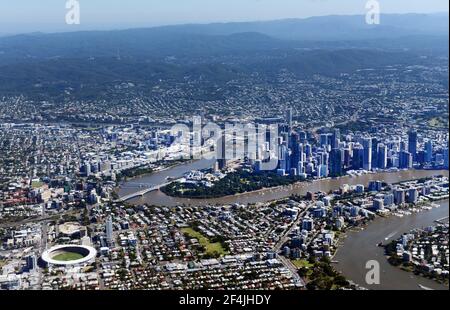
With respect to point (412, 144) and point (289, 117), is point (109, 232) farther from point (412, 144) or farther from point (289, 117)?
point (289, 117)

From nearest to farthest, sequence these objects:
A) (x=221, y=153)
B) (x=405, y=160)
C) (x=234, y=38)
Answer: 1. (x=405, y=160)
2. (x=221, y=153)
3. (x=234, y=38)

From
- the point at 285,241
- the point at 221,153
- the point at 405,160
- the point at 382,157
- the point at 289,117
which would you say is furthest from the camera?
the point at 289,117

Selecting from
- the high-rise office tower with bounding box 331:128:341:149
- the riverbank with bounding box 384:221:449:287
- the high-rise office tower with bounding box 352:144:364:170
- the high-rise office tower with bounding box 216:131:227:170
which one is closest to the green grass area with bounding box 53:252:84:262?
the riverbank with bounding box 384:221:449:287

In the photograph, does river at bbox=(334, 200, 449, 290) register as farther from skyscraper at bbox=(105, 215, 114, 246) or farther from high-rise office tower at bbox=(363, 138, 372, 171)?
skyscraper at bbox=(105, 215, 114, 246)

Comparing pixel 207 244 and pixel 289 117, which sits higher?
pixel 289 117

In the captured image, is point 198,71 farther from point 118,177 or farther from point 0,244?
point 0,244

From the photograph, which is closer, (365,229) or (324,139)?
(365,229)

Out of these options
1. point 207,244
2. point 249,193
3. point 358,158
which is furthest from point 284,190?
point 207,244
